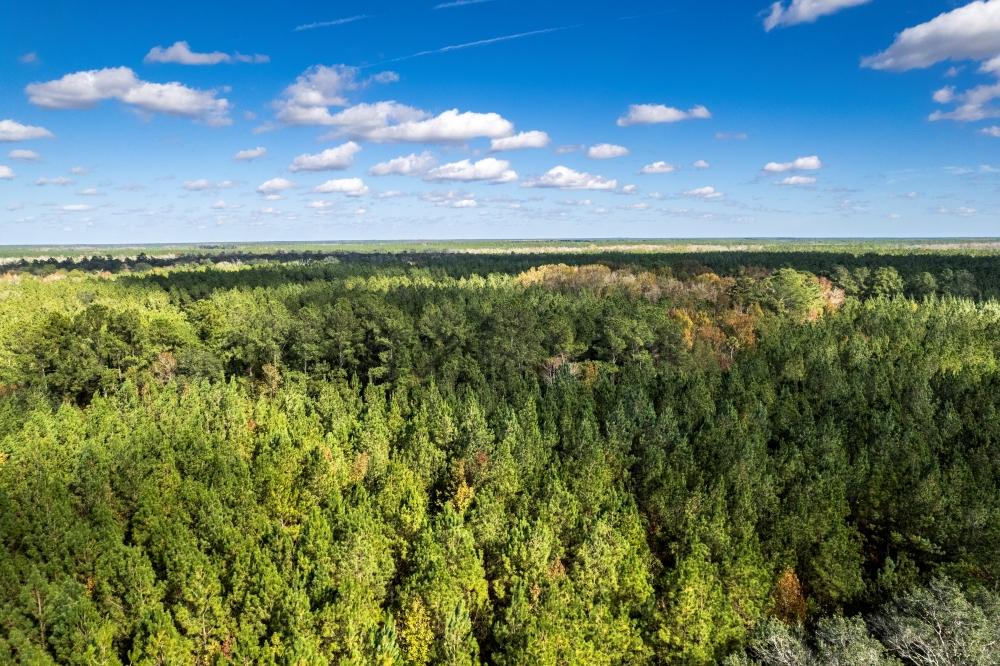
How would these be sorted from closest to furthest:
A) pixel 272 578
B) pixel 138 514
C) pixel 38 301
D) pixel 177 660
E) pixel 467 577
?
1. pixel 177 660
2. pixel 272 578
3. pixel 467 577
4. pixel 138 514
5. pixel 38 301

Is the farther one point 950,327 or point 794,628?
point 950,327

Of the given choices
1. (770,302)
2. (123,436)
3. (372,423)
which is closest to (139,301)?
(123,436)

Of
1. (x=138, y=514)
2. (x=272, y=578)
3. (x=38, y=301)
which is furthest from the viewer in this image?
(x=38, y=301)

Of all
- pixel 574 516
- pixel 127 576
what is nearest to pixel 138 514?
pixel 127 576

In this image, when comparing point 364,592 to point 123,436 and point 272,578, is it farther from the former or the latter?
point 123,436

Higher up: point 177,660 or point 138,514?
point 138,514

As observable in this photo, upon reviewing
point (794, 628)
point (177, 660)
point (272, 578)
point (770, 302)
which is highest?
point (770, 302)
